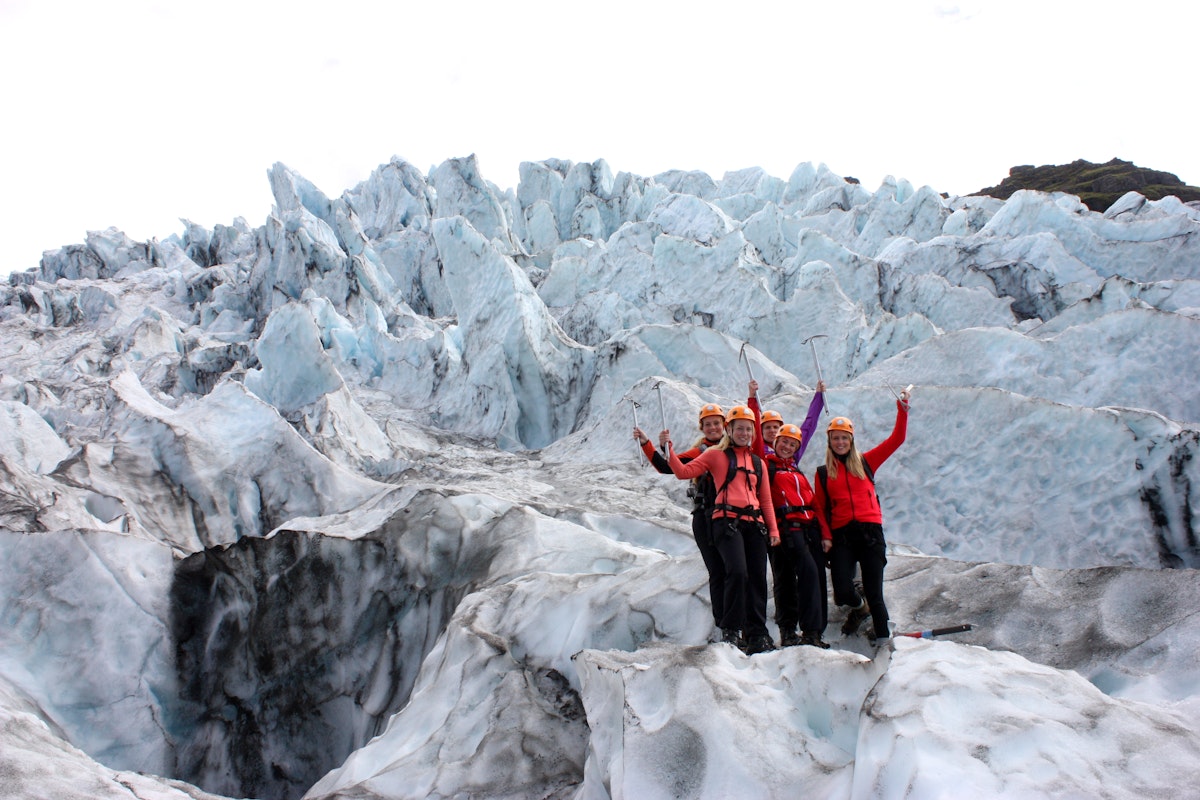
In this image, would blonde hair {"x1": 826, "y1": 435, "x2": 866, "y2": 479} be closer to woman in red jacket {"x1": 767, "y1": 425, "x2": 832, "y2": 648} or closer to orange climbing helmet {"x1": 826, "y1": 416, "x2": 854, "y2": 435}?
orange climbing helmet {"x1": 826, "y1": 416, "x2": 854, "y2": 435}

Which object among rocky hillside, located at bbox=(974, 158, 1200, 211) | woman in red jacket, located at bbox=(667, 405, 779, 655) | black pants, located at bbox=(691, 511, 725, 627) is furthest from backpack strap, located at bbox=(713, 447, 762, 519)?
rocky hillside, located at bbox=(974, 158, 1200, 211)

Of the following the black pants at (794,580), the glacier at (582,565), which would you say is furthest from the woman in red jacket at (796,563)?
the glacier at (582,565)

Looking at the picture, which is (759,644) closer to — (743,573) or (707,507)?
(743,573)

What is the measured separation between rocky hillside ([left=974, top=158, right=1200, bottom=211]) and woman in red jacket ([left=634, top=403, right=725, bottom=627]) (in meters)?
38.8

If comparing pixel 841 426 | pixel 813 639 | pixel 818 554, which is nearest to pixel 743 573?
pixel 813 639

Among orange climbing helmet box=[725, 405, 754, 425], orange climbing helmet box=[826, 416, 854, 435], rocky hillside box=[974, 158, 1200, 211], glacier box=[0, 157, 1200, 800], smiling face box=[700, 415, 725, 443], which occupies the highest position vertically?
rocky hillside box=[974, 158, 1200, 211]

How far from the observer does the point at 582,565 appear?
18.0ft

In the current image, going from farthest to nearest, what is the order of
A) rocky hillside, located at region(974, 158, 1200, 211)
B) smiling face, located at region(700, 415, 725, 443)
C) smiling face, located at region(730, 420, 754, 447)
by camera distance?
1. rocky hillside, located at region(974, 158, 1200, 211)
2. smiling face, located at region(700, 415, 725, 443)
3. smiling face, located at region(730, 420, 754, 447)

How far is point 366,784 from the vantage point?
12.0 feet

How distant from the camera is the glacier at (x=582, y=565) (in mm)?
2748

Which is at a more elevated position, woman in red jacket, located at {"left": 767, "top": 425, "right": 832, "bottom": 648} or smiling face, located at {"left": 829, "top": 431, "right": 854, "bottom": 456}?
smiling face, located at {"left": 829, "top": 431, "right": 854, "bottom": 456}

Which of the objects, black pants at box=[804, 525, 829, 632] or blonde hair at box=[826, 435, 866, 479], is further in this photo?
blonde hair at box=[826, 435, 866, 479]

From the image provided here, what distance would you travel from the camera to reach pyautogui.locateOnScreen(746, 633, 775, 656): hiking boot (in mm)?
3543

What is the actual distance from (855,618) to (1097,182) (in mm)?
49283
